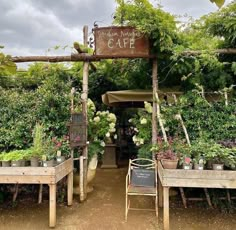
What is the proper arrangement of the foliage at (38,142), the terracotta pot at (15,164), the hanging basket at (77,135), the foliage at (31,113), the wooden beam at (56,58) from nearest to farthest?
1. the terracotta pot at (15,164)
2. the foliage at (38,142)
3. the hanging basket at (77,135)
4. the foliage at (31,113)
5. the wooden beam at (56,58)

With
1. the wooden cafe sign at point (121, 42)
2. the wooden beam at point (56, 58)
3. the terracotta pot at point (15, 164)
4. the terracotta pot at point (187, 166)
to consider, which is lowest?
the terracotta pot at point (187, 166)

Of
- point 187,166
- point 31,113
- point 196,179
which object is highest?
point 31,113

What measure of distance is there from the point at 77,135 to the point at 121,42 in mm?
1777

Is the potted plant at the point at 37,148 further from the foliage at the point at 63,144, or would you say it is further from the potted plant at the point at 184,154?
the potted plant at the point at 184,154

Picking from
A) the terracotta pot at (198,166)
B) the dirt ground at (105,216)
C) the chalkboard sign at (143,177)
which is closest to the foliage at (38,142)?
the dirt ground at (105,216)

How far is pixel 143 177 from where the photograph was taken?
4.10 meters

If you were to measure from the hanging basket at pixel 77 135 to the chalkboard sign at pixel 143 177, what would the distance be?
1.02m

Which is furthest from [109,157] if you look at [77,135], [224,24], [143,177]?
[224,24]

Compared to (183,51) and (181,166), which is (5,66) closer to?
(181,166)

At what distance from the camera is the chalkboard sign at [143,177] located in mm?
4070

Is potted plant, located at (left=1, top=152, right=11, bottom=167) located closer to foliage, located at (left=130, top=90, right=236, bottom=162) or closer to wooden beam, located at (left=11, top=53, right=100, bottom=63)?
wooden beam, located at (left=11, top=53, right=100, bottom=63)

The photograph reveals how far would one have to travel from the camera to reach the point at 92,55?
15.2 ft

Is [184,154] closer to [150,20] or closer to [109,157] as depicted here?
[150,20]

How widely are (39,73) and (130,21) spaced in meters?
2.73
